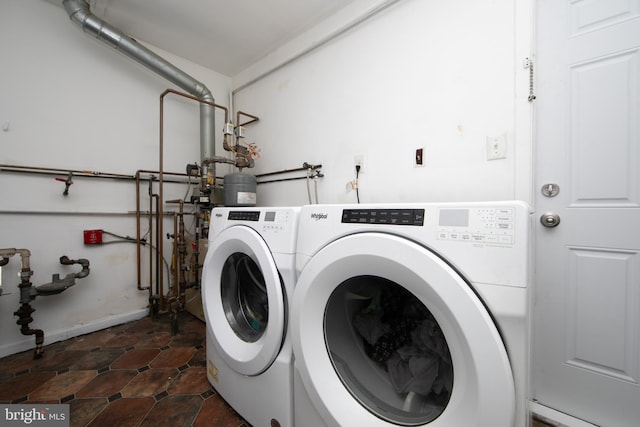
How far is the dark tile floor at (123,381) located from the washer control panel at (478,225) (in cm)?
110

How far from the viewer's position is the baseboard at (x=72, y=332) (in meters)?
1.40

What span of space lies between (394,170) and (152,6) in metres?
1.86

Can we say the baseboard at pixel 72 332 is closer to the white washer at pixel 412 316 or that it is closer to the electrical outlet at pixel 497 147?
the white washer at pixel 412 316

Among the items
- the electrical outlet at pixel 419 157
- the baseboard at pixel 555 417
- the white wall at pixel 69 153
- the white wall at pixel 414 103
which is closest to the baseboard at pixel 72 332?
the white wall at pixel 69 153

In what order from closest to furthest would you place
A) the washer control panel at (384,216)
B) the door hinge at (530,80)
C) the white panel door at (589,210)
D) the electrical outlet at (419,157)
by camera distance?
the washer control panel at (384,216), the white panel door at (589,210), the door hinge at (530,80), the electrical outlet at (419,157)

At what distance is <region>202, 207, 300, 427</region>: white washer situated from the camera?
2.62ft

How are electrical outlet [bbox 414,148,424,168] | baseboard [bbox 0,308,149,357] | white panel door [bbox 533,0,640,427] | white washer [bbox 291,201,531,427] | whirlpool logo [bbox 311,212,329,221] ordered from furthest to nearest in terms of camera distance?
1. baseboard [bbox 0,308,149,357]
2. electrical outlet [bbox 414,148,424,168]
3. white panel door [bbox 533,0,640,427]
4. whirlpool logo [bbox 311,212,329,221]
5. white washer [bbox 291,201,531,427]

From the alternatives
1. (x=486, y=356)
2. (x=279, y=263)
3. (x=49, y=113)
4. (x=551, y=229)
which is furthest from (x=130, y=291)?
(x=551, y=229)

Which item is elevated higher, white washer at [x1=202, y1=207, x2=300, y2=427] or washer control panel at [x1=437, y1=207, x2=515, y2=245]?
washer control panel at [x1=437, y1=207, x2=515, y2=245]

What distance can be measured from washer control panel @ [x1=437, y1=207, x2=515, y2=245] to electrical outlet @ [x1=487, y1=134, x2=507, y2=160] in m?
0.72

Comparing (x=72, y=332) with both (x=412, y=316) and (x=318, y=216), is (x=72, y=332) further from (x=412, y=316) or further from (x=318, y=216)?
(x=412, y=316)

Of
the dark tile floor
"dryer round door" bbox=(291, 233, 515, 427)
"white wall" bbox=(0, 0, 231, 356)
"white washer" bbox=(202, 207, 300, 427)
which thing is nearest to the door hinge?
"dryer round door" bbox=(291, 233, 515, 427)

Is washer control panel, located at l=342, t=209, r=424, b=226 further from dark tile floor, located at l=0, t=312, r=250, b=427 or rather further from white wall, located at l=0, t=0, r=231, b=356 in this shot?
white wall, located at l=0, t=0, r=231, b=356

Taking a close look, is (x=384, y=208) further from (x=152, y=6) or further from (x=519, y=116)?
(x=152, y=6)
